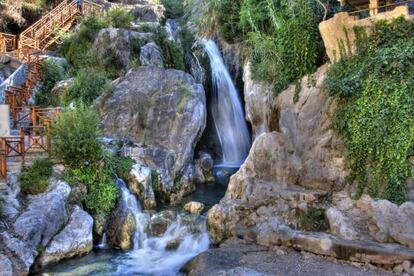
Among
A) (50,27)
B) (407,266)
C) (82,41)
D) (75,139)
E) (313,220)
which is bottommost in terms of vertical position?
(407,266)

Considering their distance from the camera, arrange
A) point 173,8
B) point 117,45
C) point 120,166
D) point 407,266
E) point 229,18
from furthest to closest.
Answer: point 173,8 → point 229,18 → point 117,45 → point 120,166 → point 407,266

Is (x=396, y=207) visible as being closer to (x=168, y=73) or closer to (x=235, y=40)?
(x=168, y=73)

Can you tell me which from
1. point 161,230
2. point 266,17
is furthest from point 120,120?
point 266,17

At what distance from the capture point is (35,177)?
1112cm

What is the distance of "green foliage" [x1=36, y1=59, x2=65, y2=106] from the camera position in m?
19.4

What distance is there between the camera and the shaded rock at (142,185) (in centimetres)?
1390

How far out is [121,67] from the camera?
20.8m

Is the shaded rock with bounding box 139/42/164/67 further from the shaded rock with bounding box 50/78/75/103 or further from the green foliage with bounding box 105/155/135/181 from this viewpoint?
the green foliage with bounding box 105/155/135/181

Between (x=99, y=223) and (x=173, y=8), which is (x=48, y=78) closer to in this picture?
(x=99, y=223)

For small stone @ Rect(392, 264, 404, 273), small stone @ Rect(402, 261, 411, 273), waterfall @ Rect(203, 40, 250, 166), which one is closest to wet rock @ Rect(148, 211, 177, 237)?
small stone @ Rect(392, 264, 404, 273)

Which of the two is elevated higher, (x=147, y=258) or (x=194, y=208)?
(x=194, y=208)

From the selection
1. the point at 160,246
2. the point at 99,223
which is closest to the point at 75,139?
the point at 99,223

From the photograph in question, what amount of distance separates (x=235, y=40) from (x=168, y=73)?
653 centimetres

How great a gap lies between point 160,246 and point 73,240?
262cm
